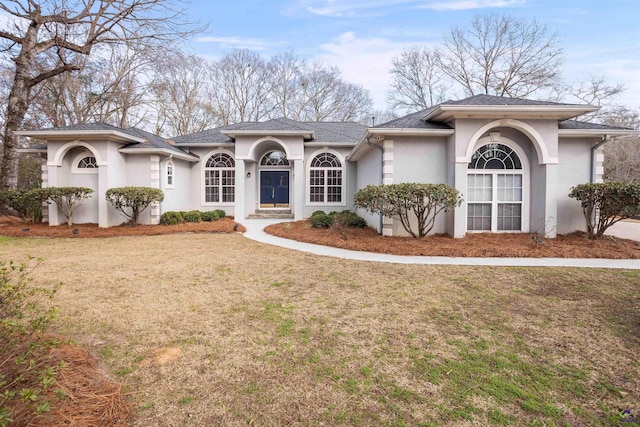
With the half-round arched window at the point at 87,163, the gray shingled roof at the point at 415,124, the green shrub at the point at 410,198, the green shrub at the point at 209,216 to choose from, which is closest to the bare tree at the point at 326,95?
the green shrub at the point at 209,216

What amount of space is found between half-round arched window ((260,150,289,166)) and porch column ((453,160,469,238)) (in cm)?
884

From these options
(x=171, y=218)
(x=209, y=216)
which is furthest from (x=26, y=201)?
(x=209, y=216)

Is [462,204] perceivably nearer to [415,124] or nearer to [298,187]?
[415,124]

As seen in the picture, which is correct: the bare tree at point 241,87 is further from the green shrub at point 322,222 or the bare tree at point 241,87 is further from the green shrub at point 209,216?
the green shrub at point 322,222

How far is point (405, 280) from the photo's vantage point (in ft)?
17.7

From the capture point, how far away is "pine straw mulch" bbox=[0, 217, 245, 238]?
34.3ft

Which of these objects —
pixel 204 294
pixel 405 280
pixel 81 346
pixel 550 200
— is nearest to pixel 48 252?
pixel 204 294

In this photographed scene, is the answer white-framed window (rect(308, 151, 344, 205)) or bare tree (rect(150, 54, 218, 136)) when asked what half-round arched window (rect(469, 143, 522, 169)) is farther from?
bare tree (rect(150, 54, 218, 136))

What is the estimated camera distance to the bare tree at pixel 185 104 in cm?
2544

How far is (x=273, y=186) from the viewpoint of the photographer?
15766 millimetres

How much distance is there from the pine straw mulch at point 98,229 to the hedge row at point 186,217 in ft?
1.21

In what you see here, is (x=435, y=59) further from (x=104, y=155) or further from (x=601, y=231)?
(x=104, y=155)

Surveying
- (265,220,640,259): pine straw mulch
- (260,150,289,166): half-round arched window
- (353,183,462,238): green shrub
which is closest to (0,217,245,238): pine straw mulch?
(265,220,640,259): pine straw mulch

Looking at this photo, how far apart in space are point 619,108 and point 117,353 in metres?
31.6
